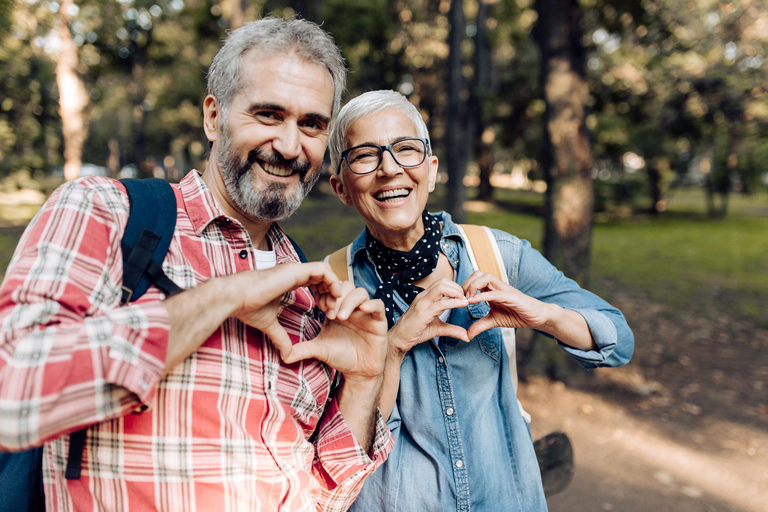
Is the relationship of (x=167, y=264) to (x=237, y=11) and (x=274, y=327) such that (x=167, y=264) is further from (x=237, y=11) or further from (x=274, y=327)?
(x=237, y=11)

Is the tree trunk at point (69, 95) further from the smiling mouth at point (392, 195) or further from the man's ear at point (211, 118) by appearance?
the smiling mouth at point (392, 195)

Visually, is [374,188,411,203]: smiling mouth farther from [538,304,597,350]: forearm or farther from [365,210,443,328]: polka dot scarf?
[538,304,597,350]: forearm

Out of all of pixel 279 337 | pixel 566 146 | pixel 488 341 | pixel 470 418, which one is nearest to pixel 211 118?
pixel 279 337

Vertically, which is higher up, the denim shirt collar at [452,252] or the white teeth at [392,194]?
the white teeth at [392,194]

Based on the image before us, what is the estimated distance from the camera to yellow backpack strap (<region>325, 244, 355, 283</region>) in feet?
6.97

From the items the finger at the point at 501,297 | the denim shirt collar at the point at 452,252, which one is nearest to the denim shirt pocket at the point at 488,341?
the denim shirt collar at the point at 452,252

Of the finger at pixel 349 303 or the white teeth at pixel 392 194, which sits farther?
the white teeth at pixel 392 194

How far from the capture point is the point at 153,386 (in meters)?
1.12

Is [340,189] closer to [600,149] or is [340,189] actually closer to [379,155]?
[379,155]

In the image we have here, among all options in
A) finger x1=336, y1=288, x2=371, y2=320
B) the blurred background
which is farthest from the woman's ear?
the blurred background

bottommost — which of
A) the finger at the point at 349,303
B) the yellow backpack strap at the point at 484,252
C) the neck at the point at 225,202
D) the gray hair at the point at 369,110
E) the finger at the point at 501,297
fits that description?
the finger at the point at 501,297

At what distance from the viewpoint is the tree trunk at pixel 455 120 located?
28.8ft

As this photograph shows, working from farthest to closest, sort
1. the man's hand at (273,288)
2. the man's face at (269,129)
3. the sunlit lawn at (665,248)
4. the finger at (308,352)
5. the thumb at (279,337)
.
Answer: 1. the sunlit lawn at (665,248)
2. the man's face at (269,129)
3. the finger at (308,352)
4. the thumb at (279,337)
5. the man's hand at (273,288)

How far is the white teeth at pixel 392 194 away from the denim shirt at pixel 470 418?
351mm
